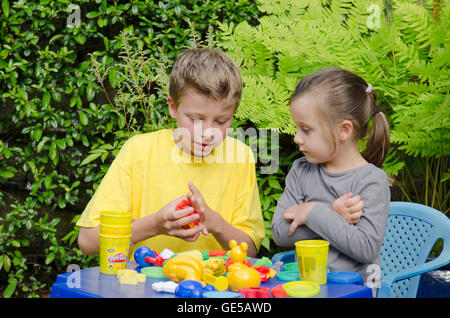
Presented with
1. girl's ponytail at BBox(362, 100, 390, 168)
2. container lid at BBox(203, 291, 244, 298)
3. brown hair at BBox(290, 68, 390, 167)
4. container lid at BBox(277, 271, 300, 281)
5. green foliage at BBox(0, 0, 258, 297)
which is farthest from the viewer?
green foliage at BBox(0, 0, 258, 297)

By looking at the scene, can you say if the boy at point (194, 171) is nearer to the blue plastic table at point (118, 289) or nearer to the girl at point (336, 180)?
the girl at point (336, 180)

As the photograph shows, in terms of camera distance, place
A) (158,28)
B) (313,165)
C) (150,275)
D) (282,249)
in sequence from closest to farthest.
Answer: (150,275), (313,165), (282,249), (158,28)

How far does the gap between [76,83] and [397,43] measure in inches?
85.8

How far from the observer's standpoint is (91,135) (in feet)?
12.4

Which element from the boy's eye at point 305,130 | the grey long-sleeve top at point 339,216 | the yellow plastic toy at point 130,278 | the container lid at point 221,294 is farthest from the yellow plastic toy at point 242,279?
the boy's eye at point 305,130

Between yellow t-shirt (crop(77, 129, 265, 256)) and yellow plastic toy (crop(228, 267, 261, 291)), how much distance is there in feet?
2.51

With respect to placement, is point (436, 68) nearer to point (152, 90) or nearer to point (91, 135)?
point (152, 90)

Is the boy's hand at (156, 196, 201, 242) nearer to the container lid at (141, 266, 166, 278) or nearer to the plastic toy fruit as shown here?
the plastic toy fruit

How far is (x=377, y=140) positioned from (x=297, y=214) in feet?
1.71

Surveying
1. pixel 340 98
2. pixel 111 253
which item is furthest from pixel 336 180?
pixel 111 253

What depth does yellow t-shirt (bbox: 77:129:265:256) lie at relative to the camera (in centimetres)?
218

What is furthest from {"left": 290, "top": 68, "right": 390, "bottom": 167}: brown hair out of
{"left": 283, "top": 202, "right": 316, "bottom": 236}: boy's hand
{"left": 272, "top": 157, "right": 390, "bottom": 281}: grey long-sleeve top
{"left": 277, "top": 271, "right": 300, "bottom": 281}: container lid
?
{"left": 277, "top": 271, "right": 300, "bottom": 281}: container lid
